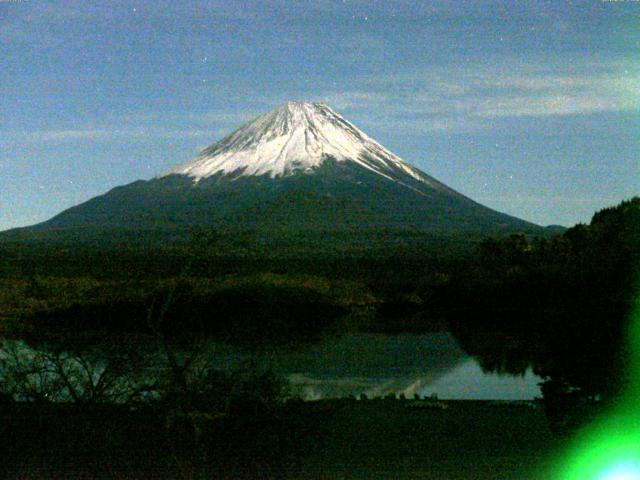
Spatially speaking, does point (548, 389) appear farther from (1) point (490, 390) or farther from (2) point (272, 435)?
(2) point (272, 435)

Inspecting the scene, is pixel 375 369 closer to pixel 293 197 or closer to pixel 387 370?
pixel 387 370

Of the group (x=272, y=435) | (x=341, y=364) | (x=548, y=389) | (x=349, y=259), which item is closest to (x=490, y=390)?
(x=548, y=389)

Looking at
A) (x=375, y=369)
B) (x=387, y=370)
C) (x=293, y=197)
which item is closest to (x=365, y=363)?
(x=375, y=369)

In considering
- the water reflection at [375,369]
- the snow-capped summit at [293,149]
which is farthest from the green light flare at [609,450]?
the snow-capped summit at [293,149]

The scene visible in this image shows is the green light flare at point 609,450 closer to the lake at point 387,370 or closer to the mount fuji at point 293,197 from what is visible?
the lake at point 387,370

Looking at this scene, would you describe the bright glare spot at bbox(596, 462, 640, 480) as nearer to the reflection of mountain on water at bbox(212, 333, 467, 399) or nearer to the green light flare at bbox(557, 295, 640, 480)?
the green light flare at bbox(557, 295, 640, 480)
